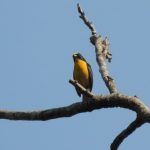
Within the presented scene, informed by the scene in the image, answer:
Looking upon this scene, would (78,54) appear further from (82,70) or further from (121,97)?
(121,97)

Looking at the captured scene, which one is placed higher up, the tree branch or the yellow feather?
the yellow feather

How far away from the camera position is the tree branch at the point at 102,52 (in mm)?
5160

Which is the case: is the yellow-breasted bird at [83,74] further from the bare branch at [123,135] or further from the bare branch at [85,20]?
the bare branch at [123,135]

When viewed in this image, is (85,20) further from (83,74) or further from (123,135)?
(83,74)

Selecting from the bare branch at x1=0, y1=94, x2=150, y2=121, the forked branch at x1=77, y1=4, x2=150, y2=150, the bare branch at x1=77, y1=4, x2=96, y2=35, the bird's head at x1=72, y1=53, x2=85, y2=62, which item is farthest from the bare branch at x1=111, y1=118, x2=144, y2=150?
the bird's head at x1=72, y1=53, x2=85, y2=62

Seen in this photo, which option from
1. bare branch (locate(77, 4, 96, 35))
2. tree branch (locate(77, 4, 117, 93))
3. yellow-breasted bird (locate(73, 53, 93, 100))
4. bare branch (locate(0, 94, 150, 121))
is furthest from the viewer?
yellow-breasted bird (locate(73, 53, 93, 100))

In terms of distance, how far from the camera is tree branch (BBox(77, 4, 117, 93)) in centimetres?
516

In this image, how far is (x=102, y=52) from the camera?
19.2ft

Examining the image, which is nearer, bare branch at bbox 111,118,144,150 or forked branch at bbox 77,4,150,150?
forked branch at bbox 77,4,150,150

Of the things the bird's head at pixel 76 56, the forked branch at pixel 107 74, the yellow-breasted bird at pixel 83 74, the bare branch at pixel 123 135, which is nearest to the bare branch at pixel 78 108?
the forked branch at pixel 107 74

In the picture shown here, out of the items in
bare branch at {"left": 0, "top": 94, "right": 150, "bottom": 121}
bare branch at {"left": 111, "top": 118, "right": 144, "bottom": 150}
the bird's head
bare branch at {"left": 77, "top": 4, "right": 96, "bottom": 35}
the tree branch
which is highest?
the bird's head

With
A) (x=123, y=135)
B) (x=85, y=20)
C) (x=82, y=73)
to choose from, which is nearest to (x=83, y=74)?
(x=82, y=73)

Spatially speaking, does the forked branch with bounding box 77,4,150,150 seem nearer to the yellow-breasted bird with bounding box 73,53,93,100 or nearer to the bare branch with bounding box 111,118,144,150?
the bare branch with bounding box 111,118,144,150

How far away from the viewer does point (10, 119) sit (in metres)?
4.79
